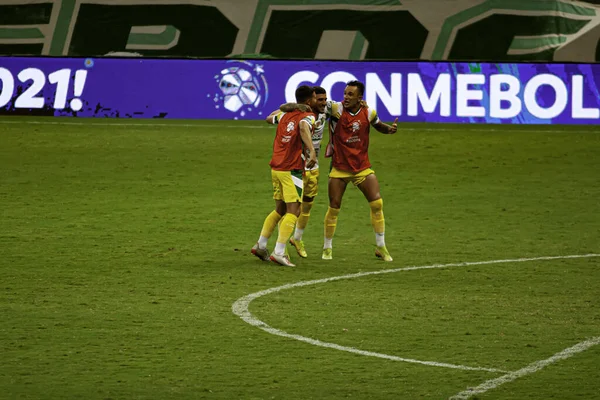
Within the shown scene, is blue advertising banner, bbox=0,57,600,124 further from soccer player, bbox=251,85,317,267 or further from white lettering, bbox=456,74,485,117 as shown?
soccer player, bbox=251,85,317,267

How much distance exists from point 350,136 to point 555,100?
14.7 metres

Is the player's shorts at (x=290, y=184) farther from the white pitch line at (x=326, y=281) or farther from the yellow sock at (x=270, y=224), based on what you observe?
the white pitch line at (x=326, y=281)

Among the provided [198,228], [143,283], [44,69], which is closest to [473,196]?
[198,228]

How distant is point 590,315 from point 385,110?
16.8 m

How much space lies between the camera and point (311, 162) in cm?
1109

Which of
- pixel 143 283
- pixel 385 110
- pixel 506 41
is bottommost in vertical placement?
pixel 143 283

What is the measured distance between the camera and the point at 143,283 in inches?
415

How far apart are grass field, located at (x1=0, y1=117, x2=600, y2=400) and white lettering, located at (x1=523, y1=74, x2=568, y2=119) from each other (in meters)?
4.61

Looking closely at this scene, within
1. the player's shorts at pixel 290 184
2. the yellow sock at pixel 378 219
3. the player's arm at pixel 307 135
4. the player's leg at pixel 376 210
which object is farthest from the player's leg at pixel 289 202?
the yellow sock at pixel 378 219

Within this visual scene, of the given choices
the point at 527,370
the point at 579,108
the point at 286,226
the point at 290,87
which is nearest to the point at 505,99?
the point at 579,108

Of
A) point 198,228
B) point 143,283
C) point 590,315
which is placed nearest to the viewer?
point 590,315

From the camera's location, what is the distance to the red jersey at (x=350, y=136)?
468 inches

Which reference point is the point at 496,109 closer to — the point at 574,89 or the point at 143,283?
the point at 574,89

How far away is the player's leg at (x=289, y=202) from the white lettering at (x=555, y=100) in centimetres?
1508
